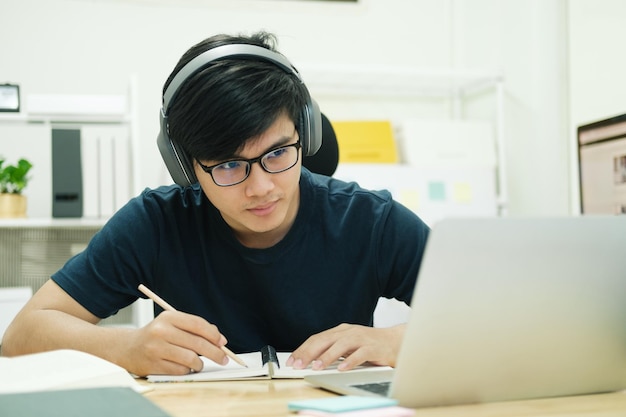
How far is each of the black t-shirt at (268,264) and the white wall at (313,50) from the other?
136 cm

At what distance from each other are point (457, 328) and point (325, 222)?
2.03 feet

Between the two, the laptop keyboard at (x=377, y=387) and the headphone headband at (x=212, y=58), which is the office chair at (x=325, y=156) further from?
the laptop keyboard at (x=377, y=387)

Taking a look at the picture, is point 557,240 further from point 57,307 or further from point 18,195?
point 18,195

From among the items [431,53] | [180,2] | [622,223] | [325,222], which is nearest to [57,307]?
[325,222]

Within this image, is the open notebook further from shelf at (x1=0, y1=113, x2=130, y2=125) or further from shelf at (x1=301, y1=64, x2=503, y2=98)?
shelf at (x1=301, y1=64, x2=503, y2=98)

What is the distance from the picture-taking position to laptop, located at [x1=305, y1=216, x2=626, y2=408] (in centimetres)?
62

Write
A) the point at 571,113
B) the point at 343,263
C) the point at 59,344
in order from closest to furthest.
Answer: the point at 59,344, the point at 343,263, the point at 571,113

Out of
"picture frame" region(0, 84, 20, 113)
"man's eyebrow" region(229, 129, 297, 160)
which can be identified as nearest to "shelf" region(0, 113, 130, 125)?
"picture frame" region(0, 84, 20, 113)

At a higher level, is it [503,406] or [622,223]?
[622,223]

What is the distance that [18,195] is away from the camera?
232 centimetres

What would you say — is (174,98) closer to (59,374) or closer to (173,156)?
(173,156)

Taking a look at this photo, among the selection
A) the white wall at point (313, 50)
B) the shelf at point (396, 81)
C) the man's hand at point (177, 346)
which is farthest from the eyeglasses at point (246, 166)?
the shelf at point (396, 81)

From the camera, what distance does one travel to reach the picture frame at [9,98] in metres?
2.38

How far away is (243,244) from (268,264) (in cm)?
7
